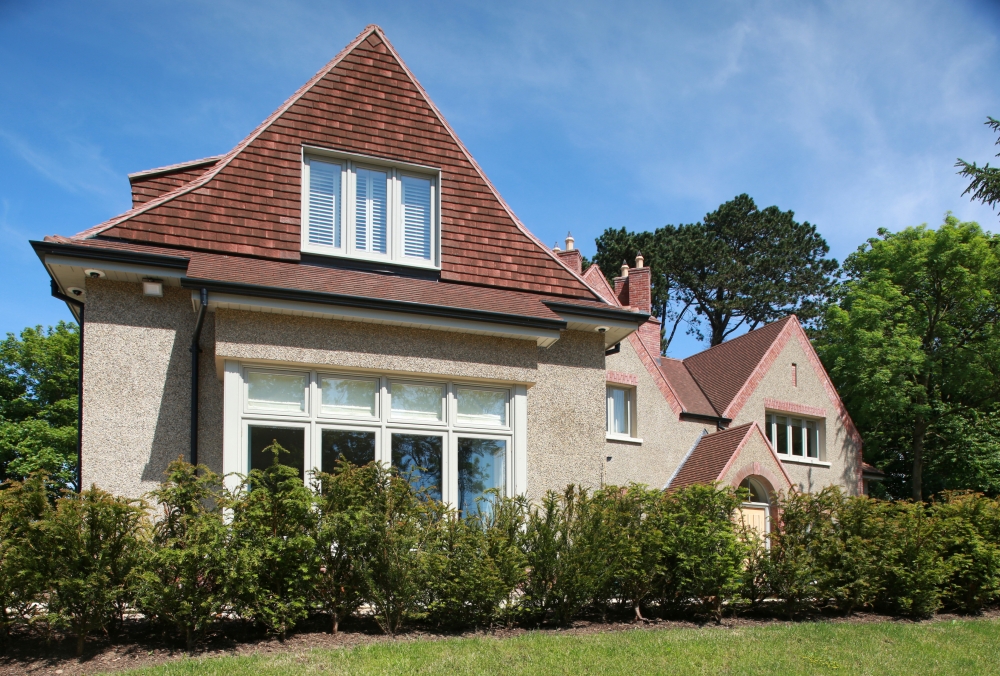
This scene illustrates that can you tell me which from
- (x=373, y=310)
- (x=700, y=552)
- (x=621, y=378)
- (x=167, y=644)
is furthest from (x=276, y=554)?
(x=621, y=378)

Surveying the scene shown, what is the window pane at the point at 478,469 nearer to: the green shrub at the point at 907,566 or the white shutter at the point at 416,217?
the white shutter at the point at 416,217

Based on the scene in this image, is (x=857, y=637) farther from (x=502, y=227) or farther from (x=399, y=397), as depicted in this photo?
(x=502, y=227)

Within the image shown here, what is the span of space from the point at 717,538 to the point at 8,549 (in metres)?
7.91

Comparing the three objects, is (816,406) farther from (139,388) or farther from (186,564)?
(186,564)

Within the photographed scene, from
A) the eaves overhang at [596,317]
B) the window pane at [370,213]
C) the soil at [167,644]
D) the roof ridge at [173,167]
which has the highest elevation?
the roof ridge at [173,167]

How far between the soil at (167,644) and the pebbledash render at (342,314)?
193 centimetres

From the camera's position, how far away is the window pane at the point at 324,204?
12.5 m

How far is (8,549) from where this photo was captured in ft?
25.8

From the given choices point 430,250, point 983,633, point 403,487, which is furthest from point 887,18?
point 403,487

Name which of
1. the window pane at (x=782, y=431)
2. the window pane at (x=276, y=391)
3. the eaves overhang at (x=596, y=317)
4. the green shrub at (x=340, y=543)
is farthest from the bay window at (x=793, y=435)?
the green shrub at (x=340, y=543)

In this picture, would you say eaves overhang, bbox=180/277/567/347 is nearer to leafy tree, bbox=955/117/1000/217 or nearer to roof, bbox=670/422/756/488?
roof, bbox=670/422/756/488

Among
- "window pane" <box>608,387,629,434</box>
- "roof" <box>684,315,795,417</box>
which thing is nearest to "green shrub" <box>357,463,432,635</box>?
"window pane" <box>608,387,629,434</box>

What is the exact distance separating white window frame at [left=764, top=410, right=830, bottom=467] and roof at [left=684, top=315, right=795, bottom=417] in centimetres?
150

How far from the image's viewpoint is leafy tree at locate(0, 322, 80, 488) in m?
40.3
